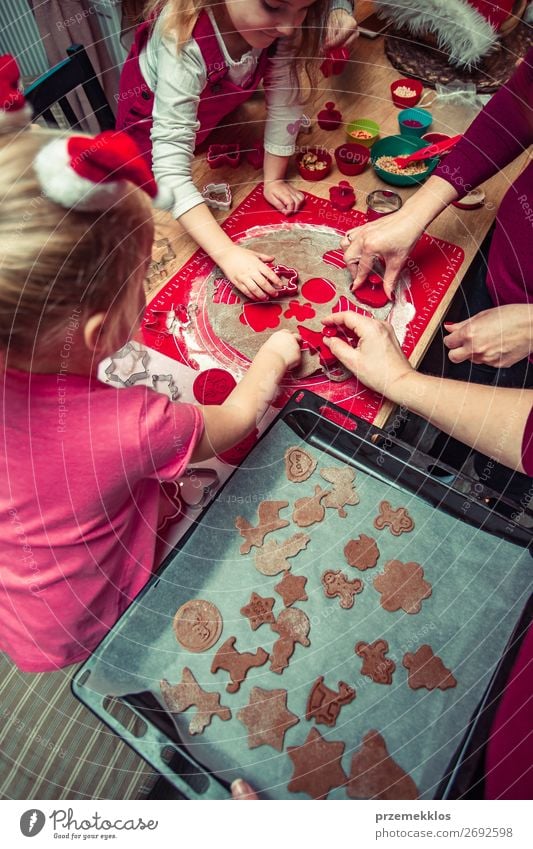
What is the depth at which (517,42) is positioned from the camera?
1.05 meters

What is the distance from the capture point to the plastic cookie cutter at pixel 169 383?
2.11 ft

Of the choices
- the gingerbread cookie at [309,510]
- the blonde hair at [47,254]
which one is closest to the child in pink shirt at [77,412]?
the blonde hair at [47,254]

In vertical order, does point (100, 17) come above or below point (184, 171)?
above

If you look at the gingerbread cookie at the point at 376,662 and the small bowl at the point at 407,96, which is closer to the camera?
the gingerbread cookie at the point at 376,662

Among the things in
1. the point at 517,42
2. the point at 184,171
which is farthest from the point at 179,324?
the point at 517,42

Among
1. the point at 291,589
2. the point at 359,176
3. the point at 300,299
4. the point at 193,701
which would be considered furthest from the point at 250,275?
the point at 193,701

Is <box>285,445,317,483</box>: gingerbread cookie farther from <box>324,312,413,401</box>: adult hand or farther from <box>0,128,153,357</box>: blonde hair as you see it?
<box>0,128,153,357</box>: blonde hair

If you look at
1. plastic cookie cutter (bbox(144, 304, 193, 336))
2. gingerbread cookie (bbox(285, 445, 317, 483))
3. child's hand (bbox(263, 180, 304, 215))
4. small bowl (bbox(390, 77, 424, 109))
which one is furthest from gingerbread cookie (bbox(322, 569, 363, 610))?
small bowl (bbox(390, 77, 424, 109))

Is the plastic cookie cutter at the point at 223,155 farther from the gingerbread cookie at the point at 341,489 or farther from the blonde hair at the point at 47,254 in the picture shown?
the gingerbread cookie at the point at 341,489

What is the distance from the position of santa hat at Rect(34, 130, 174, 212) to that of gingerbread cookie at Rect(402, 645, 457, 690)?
0.52 m

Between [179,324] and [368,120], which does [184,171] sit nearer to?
[179,324]

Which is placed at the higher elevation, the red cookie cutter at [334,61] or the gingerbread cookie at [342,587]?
the red cookie cutter at [334,61]
